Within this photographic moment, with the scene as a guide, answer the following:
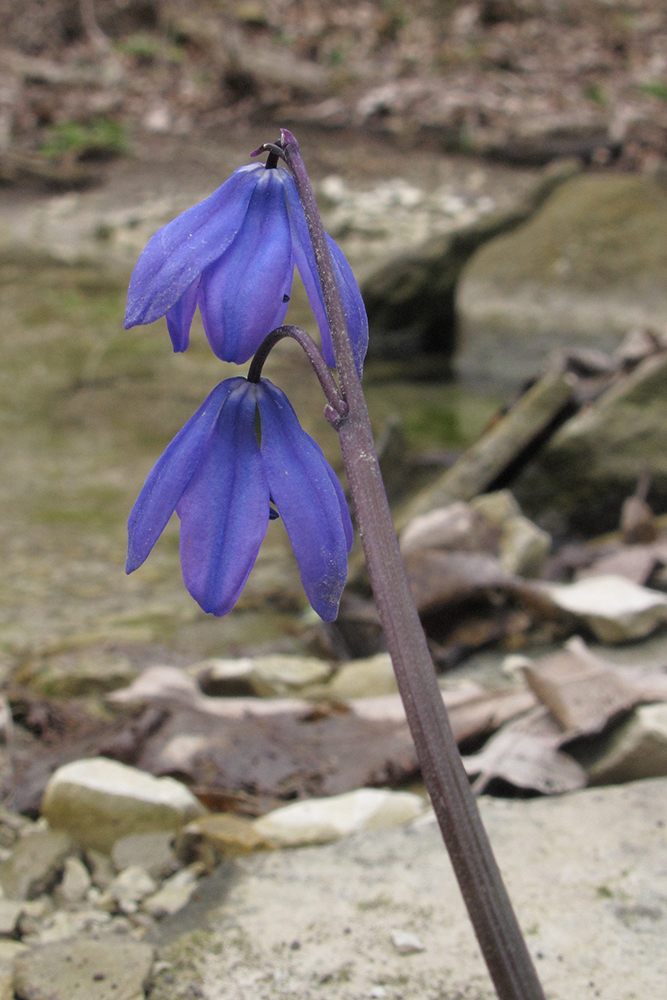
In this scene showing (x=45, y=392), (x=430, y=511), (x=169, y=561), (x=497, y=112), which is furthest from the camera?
(x=497, y=112)

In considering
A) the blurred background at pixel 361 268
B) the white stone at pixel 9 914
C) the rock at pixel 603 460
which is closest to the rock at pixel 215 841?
the white stone at pixel 9 914

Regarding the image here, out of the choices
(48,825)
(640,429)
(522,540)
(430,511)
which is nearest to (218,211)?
(48,825)

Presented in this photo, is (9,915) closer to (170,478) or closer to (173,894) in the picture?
(173,894)

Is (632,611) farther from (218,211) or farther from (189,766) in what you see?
(218,211)

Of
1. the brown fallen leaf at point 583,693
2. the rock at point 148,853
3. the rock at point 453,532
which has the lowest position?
the rock at point 148,853

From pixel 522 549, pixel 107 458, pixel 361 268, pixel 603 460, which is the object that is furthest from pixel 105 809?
pixel 361 268

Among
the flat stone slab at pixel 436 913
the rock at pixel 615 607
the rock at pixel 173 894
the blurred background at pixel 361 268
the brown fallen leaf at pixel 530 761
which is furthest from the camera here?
the blurred background at pixel 361 268

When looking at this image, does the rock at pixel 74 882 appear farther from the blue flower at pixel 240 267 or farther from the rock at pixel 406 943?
the blue flower at pixel 240 267
